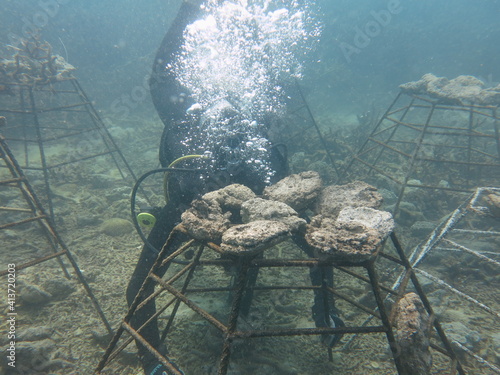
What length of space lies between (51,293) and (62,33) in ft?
80.1

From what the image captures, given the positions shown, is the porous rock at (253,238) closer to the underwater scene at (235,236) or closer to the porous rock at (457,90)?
the underwater scene at (235,236)

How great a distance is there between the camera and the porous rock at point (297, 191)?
230 cm

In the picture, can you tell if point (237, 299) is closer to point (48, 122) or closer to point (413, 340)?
point (413, 340)

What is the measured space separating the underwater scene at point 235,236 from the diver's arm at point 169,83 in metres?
0.05

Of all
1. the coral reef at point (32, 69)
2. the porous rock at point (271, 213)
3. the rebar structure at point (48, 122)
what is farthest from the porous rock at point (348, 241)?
the coral reef at point (32, 69)

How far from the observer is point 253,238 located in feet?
4.70

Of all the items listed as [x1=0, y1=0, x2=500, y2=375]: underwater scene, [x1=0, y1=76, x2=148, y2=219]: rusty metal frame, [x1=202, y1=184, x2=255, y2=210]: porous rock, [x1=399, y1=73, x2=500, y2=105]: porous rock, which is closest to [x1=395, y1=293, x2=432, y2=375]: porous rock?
[x1=0, y1=0, x2=500, y2=375]: underwater scene

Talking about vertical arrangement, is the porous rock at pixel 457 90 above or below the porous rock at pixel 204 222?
above

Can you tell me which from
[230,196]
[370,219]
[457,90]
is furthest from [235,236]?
[457,90]

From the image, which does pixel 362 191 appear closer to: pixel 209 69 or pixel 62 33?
pixel 209 69

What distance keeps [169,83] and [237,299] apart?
590 cm

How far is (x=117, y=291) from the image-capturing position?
3998mm

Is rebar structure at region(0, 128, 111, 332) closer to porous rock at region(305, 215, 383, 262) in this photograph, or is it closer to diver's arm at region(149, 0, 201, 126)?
porous rock at region(305, 215, 383, 262)

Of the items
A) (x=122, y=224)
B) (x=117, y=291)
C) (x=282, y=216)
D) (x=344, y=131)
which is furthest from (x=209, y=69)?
(x=344, y=131)
